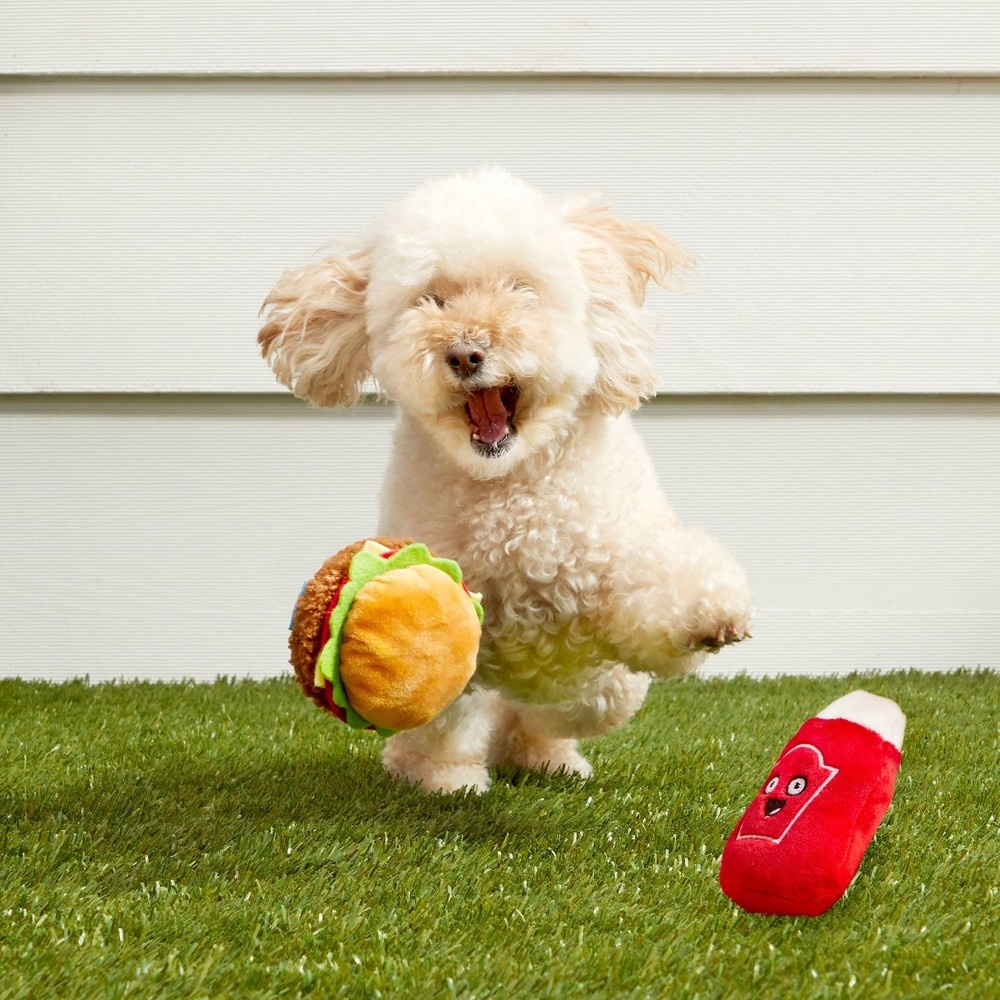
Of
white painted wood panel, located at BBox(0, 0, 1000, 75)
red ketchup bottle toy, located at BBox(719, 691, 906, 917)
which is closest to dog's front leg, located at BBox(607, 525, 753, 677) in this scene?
red ketchup bottle toy, located at BBox(719, 691, 906, 917)

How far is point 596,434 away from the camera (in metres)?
2.09

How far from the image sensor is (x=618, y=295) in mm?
2059

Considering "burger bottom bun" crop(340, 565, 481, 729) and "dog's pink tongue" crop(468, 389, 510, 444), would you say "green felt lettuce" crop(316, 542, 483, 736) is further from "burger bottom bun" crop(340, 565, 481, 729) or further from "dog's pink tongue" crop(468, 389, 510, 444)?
"dog's pink tongue" crop(468, 389, 510, 444)

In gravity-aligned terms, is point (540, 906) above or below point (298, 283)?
below

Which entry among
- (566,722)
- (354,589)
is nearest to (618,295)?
(354,589)

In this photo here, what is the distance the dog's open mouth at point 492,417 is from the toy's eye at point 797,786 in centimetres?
64

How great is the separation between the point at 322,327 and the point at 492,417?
1.31 ft

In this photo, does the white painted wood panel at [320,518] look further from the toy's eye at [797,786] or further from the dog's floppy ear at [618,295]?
the toy's eye at [797,786]

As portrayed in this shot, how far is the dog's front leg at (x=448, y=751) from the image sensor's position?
2250 millimetres

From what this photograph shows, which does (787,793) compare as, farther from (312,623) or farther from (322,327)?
(322,327)

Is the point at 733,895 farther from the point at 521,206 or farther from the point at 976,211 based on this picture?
the point at 976,211

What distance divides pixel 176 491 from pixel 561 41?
5.76ft

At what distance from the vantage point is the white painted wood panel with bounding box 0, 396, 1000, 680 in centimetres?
376

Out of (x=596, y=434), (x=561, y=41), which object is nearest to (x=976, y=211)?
(x=561, y=41)
